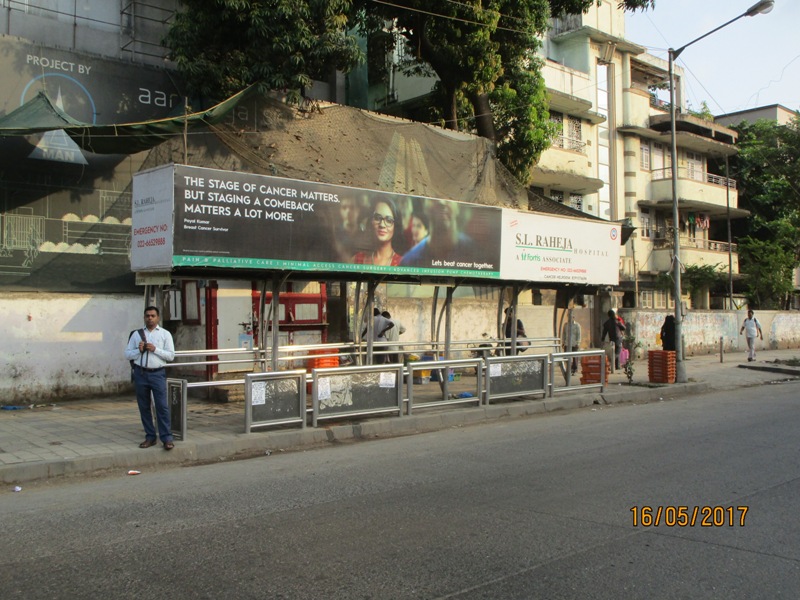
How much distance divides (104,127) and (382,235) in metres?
5.42

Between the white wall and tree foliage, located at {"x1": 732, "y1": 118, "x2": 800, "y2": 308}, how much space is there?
95.6 ft

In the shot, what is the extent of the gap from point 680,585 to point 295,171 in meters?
11.6

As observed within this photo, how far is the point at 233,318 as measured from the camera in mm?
14109

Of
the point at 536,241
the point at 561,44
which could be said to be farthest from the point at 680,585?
the point at 561,44

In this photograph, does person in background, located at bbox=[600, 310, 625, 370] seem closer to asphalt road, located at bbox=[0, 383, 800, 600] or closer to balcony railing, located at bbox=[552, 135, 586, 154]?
balcony railing, located at bbox=[552, 135, 586, 154]

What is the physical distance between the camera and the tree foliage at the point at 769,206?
108 ft

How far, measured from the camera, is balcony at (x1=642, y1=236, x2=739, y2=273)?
102 feet

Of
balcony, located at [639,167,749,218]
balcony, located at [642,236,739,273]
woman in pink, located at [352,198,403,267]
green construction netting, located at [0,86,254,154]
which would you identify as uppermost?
balcony, located at [639,167,749,218]

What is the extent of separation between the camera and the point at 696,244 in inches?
1340

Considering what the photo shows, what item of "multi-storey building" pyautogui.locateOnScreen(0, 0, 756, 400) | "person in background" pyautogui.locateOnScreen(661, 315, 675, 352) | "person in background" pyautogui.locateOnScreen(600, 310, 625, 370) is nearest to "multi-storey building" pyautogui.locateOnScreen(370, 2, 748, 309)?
"person in background" pyautogui.locateOnScreen(600, 310, 625, 370)

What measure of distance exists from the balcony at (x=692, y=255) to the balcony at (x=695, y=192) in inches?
64.5

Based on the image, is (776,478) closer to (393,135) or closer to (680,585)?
(680,585)

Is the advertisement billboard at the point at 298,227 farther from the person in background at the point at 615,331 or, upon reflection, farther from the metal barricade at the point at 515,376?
the person in background at the point at 615,331

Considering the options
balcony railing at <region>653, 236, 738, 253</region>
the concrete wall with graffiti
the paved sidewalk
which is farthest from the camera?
balcony railing at <region>653, 236, 738, 253</region>
